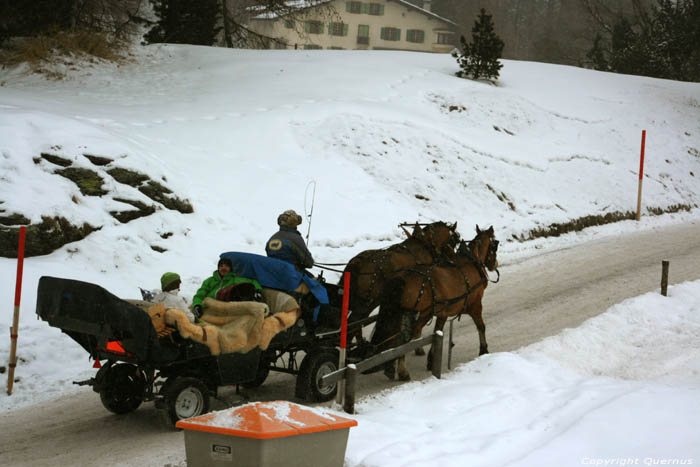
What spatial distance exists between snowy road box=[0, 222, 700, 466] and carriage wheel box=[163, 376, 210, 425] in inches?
9.4

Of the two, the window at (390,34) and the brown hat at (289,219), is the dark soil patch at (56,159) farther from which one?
the window at (390,34)

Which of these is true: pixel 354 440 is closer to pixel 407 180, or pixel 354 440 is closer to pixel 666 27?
pixel 407 180

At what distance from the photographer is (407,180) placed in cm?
1917

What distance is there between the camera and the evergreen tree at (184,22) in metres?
33.2

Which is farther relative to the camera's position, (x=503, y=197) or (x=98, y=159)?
(x=503, y=197)

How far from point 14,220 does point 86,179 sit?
6.56ft

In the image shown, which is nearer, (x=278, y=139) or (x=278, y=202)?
(x=278, y=202)

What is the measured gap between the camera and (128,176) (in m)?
14.0

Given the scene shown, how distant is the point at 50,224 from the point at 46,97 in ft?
33.2

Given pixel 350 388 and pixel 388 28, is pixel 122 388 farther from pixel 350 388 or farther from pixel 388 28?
pixel 388 28

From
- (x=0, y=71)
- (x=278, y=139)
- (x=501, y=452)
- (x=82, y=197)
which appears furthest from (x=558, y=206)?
(x=0, y=71)

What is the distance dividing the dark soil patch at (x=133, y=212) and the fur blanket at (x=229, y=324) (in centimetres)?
600

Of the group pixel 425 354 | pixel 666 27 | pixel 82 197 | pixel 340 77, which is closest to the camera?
pixel 425 354

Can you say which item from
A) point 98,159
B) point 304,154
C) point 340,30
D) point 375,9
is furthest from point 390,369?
point 375,9
